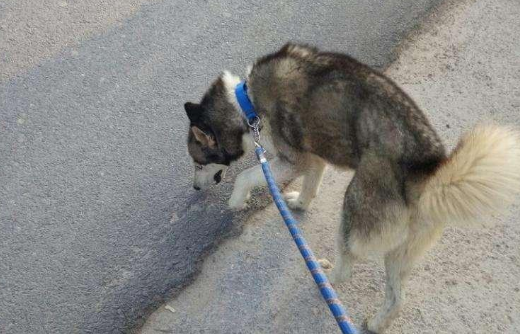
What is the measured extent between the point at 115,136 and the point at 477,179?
2930 millimetres

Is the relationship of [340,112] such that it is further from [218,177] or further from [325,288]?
[325,288]

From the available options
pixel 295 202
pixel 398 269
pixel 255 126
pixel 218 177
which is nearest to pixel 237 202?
pixel 218 177

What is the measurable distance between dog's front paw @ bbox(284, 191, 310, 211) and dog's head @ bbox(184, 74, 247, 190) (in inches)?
20.5

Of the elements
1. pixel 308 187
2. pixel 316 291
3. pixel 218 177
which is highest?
pixel 218 177

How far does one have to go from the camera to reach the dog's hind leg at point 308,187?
359 centimetres

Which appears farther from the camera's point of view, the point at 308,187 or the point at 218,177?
the point at 218,177

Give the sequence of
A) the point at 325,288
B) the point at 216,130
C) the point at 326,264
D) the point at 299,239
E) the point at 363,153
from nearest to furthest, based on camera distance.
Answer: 1. the point at 325,288
2. the point at 299,239
3. the point at 363,153
4. the point at 326,264
5. the point at 216,130

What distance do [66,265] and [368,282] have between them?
2090 millimetres

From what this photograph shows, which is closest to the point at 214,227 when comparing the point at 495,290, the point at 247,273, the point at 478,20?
the point at 247,273

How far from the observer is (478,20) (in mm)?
5285

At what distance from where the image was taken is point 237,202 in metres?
3.70

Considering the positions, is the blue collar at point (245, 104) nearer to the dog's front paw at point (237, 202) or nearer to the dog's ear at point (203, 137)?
the dog's ear at point (203, 137)

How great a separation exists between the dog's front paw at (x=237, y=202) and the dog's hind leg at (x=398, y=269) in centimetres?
117

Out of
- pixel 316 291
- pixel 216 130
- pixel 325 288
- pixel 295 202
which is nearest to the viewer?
pixel 325 288
